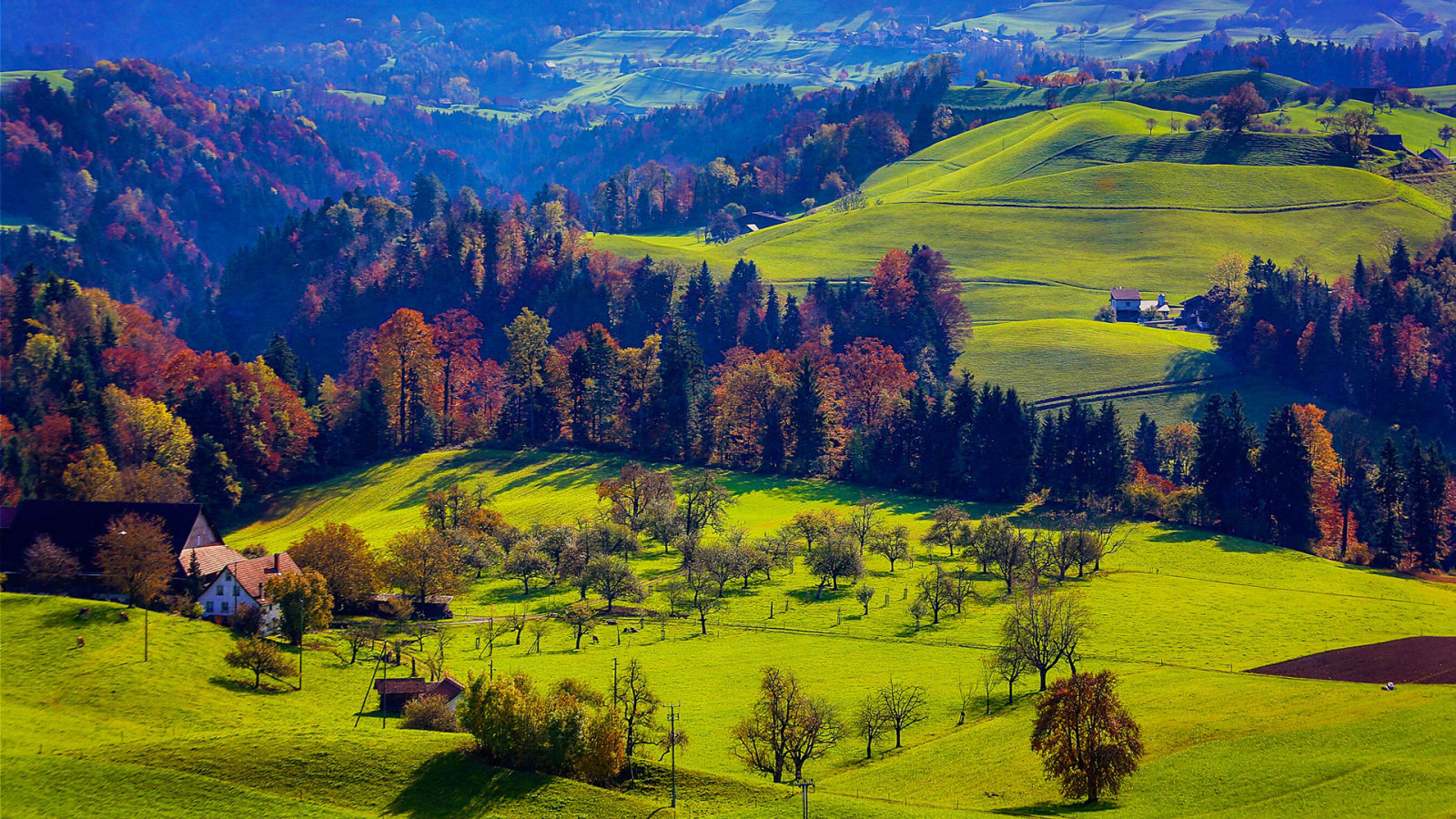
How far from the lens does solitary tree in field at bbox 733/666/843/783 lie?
7181 centimetres

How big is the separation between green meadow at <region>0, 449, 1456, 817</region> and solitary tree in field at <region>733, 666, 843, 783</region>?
1412mm

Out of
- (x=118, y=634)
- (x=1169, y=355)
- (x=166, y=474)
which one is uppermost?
(x=1169, y=355)

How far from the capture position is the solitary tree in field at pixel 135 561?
296 feet

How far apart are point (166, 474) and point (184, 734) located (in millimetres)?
69608

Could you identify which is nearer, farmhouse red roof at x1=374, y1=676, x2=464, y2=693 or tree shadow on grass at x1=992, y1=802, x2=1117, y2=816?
tree shadow on grass at x1=992, y1=802, x2=1117, y2=816

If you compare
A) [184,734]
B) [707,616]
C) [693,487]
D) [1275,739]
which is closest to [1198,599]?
[1275,739]

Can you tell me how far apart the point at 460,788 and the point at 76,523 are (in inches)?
1925

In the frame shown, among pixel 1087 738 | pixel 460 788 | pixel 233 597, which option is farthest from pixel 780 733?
pixel 233 597

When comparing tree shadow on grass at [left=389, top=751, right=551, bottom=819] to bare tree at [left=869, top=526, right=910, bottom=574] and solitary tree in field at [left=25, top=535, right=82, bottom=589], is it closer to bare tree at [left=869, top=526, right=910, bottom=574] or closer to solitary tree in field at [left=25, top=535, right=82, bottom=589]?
solitary tree in field at [left=25, top=535, right=82, bottom=589]

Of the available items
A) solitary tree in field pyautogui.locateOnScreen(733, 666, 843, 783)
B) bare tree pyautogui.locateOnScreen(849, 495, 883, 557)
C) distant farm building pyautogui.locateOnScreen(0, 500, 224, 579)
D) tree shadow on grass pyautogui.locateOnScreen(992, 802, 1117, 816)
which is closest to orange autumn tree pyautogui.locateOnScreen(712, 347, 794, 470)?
bare tree pyautogui.locateOnScreen(849, 495, 883, 557)

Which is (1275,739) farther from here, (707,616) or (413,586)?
(413,586)

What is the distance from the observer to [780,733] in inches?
2832

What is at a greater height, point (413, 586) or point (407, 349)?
point (407, 349)

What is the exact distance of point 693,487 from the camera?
138 meters
